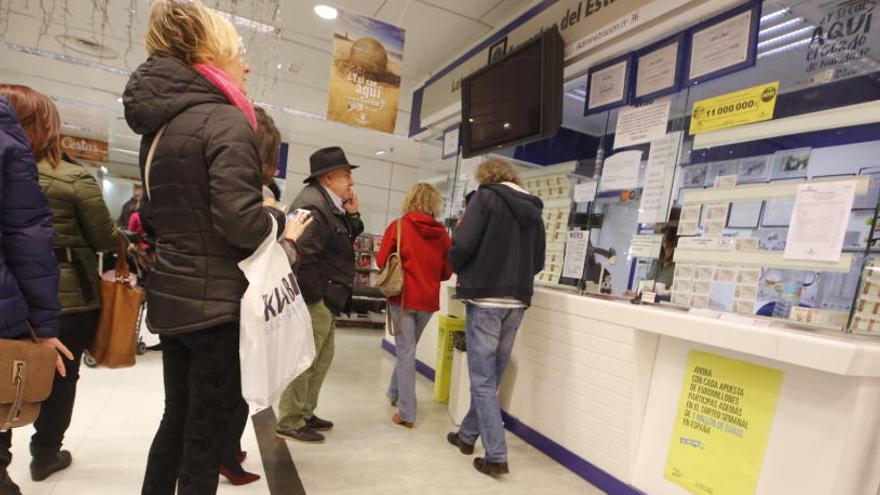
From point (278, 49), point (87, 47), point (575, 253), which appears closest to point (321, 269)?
point (575, 253)

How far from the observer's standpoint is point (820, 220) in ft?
6.23

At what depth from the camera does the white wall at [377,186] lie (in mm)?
10875

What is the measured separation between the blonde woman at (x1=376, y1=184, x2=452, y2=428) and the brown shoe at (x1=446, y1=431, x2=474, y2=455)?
0.98 ft

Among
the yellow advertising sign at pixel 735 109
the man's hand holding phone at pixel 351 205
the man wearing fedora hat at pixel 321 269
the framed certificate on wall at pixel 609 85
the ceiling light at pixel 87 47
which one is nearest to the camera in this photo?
the yellow advertising sign at pixel 735 109

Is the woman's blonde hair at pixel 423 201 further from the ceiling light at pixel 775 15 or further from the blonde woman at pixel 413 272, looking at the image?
the ceiling light at pixel 775 15

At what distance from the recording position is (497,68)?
3.48m

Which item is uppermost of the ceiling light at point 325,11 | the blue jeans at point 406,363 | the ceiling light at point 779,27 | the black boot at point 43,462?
the ceiling light at point 325,11

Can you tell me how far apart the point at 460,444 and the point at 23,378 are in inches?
85.3

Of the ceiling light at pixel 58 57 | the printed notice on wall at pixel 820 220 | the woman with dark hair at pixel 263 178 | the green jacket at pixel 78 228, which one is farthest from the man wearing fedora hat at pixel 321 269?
the ceiling light at pixel 58 57

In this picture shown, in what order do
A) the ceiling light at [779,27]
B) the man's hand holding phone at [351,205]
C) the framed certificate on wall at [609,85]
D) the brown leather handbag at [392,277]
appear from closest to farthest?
the ceiling light at [779,27] < the framed certificate on wall at [609,85] < the brown leather handbag at [392,277] < the man's hand holding phone at [351,205]

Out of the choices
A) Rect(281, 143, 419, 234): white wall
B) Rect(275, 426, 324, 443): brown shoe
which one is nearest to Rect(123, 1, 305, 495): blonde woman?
Rect(275, 426, 324, 443): brown shoe

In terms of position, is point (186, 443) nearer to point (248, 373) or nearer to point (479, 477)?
point (248, 373)

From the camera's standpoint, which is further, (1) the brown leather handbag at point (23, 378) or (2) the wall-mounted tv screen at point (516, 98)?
(2) the wall-mounted tv screen at point (516, 98)

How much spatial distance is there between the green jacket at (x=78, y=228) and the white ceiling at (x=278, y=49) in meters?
1.23
